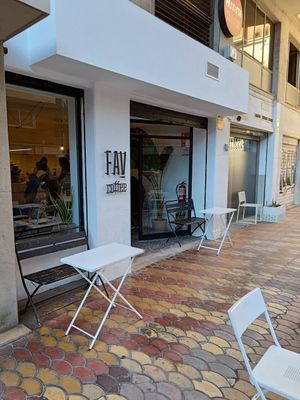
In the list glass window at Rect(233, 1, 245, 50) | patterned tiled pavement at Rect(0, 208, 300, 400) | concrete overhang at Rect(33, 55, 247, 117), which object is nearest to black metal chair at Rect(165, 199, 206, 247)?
patterned tiled pavement at Rect(0, 208, 300, 400)

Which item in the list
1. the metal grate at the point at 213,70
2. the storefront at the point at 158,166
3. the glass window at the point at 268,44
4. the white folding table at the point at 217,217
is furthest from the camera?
the glass window at the point at 268,44

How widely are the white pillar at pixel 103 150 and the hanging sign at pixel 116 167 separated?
0.04m

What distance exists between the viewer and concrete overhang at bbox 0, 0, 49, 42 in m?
1.88

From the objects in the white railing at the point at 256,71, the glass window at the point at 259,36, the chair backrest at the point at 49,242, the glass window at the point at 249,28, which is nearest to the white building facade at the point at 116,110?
the chair backrest at the point at 49,242

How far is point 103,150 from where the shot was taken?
3.50 meters

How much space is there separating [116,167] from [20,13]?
6.36ft

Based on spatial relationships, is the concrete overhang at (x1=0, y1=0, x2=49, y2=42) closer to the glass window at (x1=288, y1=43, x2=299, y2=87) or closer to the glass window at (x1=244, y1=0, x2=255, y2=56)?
the glass window at (x1=244, y1=0, x2=255, y2=56)

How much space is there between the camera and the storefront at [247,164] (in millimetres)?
7264

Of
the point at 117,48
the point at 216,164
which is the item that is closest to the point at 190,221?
the point at 216,164

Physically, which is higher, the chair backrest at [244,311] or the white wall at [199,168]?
the white wall at [199,168]

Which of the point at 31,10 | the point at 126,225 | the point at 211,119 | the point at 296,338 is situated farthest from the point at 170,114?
the point at 296,338

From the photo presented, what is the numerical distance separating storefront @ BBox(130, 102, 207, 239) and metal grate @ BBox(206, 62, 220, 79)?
95 cm

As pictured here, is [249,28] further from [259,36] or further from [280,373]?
[280,373]

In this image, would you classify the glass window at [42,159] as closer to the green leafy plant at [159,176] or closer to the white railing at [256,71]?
the green leafy plant at [159,176]
